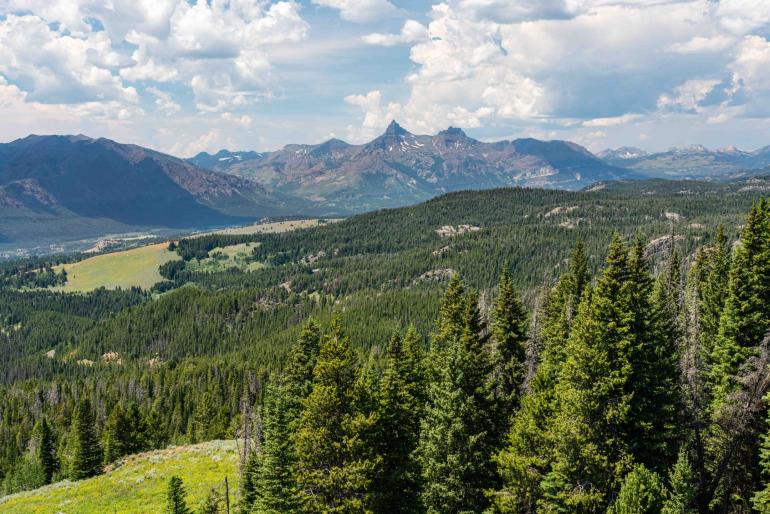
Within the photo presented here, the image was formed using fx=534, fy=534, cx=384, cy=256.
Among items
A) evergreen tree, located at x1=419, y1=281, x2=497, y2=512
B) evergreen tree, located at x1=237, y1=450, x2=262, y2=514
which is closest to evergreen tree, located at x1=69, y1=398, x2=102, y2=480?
evergreen tree, located at x1=237, y1=450, x2=262, y2=514

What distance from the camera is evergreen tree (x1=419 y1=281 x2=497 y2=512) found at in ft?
108

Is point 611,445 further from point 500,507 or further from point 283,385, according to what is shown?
point 283,385

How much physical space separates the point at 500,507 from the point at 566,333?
18.1 m

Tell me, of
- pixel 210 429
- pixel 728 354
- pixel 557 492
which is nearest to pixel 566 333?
pixel 728 354

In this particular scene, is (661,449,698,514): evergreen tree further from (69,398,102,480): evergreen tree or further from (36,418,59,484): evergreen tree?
(36,418,59,484): evergreen tree

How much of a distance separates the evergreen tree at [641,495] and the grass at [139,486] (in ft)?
138

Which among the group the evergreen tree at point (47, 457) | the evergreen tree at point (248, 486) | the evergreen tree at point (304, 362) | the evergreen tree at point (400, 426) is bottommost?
the evergreen tree at point (47, 457)

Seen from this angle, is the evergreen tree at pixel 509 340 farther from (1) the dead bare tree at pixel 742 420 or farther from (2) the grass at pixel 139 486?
(2) the grass at pixel 139 486

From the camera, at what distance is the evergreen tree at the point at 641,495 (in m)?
25.4

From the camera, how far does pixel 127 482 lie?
67062 mm

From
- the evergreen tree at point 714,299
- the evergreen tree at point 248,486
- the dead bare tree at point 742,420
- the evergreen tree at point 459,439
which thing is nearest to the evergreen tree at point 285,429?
the evergreen tree at point 248,486

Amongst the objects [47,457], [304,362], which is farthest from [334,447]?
[47,457]

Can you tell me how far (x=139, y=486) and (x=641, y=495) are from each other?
198 feet

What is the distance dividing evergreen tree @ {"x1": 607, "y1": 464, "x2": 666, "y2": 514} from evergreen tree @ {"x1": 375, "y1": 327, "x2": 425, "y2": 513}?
14065 mm
